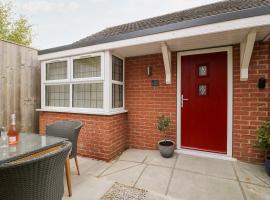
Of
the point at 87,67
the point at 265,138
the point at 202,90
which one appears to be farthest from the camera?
the point at 87,67

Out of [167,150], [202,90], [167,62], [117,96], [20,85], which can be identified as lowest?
[167,150]

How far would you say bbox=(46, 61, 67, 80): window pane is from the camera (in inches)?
166

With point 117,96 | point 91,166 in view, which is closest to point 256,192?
point 91,166

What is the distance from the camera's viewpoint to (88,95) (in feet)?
12.9

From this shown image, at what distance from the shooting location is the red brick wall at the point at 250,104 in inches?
125

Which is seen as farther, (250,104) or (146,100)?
(146,100)

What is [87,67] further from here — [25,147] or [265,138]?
[265,138]

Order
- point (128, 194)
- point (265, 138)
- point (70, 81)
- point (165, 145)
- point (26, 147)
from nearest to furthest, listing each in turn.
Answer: point (26, 147), point (128, 194), point (265, 138), point (165, 145), point (70, 81)

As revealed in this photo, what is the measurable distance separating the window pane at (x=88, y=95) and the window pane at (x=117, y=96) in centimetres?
30

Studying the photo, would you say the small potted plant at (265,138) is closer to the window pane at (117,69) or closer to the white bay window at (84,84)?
the white bay window at (84,84)

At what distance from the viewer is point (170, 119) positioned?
3914 mm

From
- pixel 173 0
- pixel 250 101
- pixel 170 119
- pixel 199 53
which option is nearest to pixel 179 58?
pixel 199 53

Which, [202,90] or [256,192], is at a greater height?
[202,90]

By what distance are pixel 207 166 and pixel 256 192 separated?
92 centimetres
